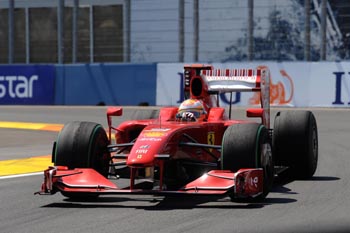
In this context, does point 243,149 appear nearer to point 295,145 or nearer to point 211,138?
point 211,138

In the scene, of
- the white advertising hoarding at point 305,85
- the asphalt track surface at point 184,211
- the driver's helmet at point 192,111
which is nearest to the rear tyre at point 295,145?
the asphalt track surface at point 184,211

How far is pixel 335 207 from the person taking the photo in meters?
8.19

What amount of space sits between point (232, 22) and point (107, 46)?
17.8 ft

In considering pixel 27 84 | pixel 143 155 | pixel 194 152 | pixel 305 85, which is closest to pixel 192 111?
pixel 194 152

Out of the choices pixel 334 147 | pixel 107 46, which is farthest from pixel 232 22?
pixel 334 147

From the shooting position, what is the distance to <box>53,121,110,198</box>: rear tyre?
29.6 feet

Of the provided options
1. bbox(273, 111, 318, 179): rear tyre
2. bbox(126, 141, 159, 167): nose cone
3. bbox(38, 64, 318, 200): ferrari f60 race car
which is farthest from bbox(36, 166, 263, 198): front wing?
bbox(273, 111, 318, 179): rear tyre

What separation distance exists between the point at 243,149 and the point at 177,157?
0.81m

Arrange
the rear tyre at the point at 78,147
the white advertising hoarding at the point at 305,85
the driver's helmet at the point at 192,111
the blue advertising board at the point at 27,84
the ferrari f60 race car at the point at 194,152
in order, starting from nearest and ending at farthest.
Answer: the ferrari f60 race car at the point at 194,152
the rear tyre at the point at 78,147
the driver's helmet at the point at 192,111
the white advertising hoarding at the point at 305,85
the blue advertising board at the point at 27,84

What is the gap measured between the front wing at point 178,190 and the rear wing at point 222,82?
86.7 inches

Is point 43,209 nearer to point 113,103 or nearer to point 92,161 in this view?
point 92,161

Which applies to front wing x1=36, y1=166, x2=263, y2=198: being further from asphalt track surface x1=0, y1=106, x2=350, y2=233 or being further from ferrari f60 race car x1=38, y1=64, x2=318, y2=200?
asphalt track surface x1=0, y1=106, x2=350, y2=233

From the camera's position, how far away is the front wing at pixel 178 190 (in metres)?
8.15

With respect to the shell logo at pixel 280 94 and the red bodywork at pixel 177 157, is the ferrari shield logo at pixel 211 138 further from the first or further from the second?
the shell logo at pixel 280 94
